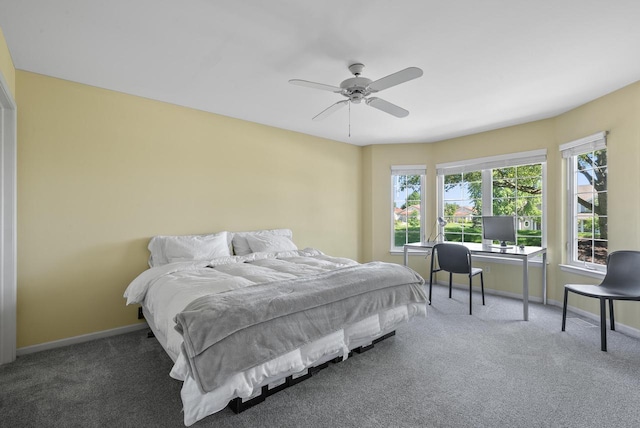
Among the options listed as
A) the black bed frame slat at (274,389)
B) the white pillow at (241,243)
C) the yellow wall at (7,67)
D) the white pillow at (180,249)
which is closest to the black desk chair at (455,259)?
the black bed frame slat at (274,389)

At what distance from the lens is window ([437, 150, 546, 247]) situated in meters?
4.21

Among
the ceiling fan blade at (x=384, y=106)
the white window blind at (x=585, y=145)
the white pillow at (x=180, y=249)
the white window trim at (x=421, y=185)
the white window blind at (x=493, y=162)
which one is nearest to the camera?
the ceiling fan blade at (x=384, y=106)

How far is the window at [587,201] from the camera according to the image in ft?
11.2

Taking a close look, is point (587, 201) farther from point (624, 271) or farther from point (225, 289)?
point (225, 289)

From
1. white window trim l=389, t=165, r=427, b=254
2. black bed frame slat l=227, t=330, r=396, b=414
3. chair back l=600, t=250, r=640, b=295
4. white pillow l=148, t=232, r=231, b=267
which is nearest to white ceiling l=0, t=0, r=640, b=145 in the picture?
white pillow l=148, t=232, r=231, b=267

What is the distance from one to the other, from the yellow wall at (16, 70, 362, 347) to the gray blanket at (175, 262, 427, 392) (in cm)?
181

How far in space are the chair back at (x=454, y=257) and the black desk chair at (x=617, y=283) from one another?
98cm

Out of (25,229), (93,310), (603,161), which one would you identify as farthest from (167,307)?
(603,161)

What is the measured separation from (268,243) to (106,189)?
1771 millimetres

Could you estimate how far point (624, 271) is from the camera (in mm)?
2891

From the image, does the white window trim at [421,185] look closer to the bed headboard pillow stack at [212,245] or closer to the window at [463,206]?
the window at [463,206]

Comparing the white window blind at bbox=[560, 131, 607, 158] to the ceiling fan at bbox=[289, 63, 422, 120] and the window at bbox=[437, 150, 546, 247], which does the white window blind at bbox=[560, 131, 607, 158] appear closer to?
the window at bbox=[437, 150, 546, 247]

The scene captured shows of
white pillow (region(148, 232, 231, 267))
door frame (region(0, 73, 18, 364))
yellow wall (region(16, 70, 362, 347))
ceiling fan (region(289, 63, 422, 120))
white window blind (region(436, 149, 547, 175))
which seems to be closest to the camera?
ceiling fan (region(289, 63, 422, 120))

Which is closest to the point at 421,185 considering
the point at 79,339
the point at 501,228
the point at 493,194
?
the point at 493,194
